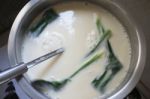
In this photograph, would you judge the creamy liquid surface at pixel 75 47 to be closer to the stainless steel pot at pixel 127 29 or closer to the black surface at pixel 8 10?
the stainless steel pot at pixel 127 29

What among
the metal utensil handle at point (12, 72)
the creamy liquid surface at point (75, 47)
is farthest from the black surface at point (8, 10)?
the metal utensil handle at point (12, 72)

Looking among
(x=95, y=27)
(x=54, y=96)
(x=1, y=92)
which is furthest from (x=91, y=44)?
(x=1, y=92)

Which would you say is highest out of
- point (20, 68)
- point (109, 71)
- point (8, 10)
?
point (8, 10)

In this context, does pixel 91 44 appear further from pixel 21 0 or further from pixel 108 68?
pixel 21 0

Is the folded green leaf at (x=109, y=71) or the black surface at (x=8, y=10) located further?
the black surface at (x=8, y=10)

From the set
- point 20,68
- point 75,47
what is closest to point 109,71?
point 75,47

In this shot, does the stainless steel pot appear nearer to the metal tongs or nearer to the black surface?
the metal tongs

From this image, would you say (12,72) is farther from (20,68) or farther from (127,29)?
(127,29)
